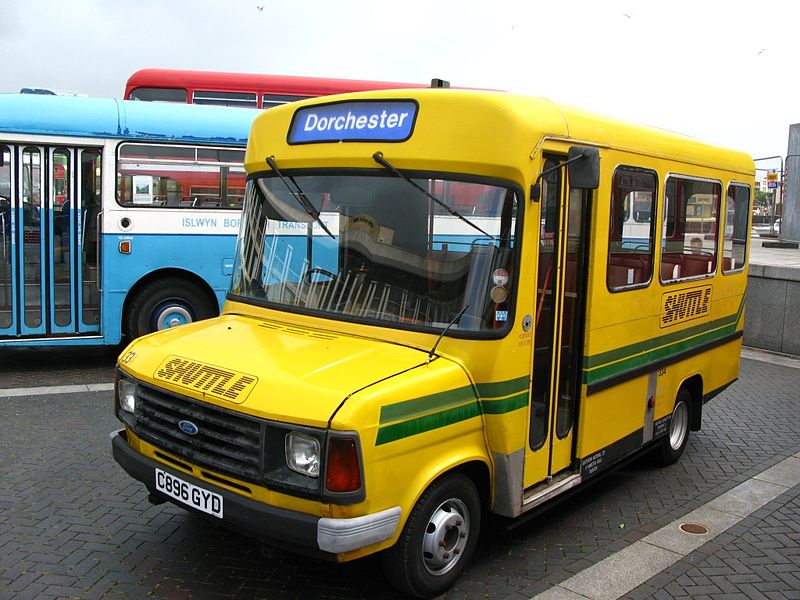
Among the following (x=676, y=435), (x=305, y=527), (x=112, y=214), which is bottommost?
(x=676, y=435)

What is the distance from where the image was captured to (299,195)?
466 cm

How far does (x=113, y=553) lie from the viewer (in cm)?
447

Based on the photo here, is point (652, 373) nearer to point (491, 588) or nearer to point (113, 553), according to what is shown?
point (491, 588)

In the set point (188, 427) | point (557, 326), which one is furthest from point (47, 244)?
point (557, 326)

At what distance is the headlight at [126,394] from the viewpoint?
14.1ft

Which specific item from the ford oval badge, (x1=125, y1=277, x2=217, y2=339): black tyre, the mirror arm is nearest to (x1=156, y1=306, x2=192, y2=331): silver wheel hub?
(x1=125, y1=277, x2=217, y2=339): black tyre

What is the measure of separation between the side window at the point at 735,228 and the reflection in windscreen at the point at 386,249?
3.65m

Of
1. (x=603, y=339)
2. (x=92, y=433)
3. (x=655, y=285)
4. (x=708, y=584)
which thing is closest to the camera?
(x=708, y=584)

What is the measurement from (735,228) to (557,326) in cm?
337

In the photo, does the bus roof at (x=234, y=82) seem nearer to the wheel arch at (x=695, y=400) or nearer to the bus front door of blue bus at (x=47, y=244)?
the bus front door of blue bus at (x=47, y=244)

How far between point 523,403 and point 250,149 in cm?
250

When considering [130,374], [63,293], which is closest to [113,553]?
[130,374]

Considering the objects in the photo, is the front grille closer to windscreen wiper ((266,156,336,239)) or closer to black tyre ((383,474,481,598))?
black tyre ((383,474,481,598))

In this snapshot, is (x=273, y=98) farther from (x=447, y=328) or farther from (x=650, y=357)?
(x=447, y=328)
